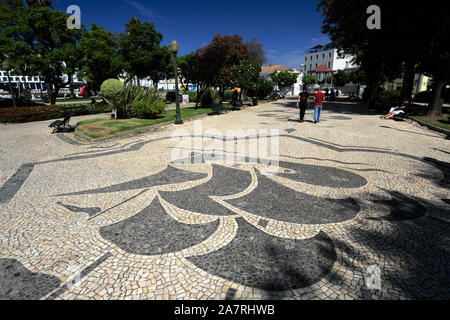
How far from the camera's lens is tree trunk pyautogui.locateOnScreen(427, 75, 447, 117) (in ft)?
48.9

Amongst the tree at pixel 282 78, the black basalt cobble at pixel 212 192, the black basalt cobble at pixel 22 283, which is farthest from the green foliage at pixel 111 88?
the tree at pixel 282 78

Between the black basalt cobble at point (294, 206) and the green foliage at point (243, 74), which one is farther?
the green foliage at point (243, 74)

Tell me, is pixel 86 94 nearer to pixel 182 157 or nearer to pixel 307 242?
pixel 182 157

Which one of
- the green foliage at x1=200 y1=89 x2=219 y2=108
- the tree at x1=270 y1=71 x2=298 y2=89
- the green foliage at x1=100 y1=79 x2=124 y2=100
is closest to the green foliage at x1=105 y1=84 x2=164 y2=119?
the green foliage at x1=100 y1=79 x2=124 y2=100

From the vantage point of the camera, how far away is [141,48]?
96.3 ft

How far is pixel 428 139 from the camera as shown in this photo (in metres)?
9.64

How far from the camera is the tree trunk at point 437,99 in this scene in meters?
14.9

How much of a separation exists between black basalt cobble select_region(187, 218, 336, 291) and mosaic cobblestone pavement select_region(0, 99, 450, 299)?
13mm

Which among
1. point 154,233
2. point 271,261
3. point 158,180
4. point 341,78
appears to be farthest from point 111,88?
point 341,78

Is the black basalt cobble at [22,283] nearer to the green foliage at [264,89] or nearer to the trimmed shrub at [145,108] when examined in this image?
the trimmed shrub at [145,108]

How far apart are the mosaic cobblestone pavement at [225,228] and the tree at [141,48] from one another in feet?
82.1

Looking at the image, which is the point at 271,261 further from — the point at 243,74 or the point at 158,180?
the point at 243,74

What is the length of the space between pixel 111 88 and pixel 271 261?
46.7 ft

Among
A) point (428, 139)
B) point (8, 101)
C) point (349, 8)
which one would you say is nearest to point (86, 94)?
point (8, 101)
